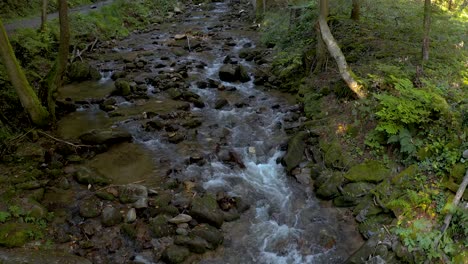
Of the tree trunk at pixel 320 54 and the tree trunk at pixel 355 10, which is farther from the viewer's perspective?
the tree trunk at pixel 355 10

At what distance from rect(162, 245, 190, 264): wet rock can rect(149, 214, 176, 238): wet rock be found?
0.47 m

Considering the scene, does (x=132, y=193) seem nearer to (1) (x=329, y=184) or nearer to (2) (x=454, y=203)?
(1) (x=329, y=184)

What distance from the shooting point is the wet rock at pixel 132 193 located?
861 centimetres

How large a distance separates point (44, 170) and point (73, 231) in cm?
263

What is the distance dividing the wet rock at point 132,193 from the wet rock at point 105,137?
8.05 feet

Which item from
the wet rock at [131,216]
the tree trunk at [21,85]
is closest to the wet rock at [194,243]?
the wet rock at [131,216]

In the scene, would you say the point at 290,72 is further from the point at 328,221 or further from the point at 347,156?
the point at 328,221

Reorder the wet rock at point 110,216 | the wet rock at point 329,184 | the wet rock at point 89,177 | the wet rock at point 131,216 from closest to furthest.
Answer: the wet rock at point 110,216 → the wet rock at point 131,216 → the wet rock at point 329,184 → the wet rock at point 89,177

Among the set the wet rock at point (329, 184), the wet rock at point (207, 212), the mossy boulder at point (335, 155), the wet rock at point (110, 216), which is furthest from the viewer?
the mossy boulder at point (335, 155)

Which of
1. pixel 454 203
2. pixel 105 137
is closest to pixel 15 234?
pixel 105 137

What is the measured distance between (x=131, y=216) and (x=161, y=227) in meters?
0.80

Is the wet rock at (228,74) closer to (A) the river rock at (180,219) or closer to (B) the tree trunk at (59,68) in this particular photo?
(B) the tree trunk at (59,68)

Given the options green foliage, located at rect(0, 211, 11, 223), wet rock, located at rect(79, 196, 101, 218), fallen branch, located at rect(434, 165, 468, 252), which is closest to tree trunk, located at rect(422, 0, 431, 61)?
fallen branch, located at rect(434, 165, 468, 252)

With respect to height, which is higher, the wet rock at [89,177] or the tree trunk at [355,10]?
the tree trunk at [355,10]
